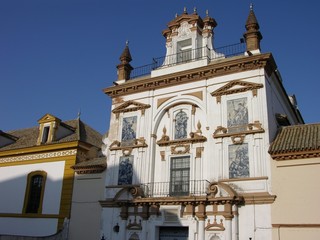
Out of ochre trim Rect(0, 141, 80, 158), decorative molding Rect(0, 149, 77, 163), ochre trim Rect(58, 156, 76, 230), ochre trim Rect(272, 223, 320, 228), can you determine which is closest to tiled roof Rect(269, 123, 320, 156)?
ochre trim Rect(272, 223, 320, 228)

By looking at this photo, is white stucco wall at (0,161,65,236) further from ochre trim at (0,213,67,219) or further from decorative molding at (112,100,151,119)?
decorative molding at (112,100,151,119)

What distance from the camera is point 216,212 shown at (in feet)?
57.0

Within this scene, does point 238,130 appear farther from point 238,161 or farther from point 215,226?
point 215,226

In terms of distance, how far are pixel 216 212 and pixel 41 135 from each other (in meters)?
14.7

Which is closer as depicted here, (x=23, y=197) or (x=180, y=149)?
(x=180, y=149)

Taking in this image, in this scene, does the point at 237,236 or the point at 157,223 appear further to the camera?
the point at 157,223

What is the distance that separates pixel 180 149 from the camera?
20.0 meters

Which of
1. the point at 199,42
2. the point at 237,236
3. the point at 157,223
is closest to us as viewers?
the point at 237,236

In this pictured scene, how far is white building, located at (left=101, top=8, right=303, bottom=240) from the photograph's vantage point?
56.6 ft

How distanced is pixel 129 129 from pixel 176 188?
5.00 m

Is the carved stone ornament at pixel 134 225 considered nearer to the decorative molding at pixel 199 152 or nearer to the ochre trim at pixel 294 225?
the decorative molding at pixel 199 152

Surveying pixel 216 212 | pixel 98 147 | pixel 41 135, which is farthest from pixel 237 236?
pixel 41 135

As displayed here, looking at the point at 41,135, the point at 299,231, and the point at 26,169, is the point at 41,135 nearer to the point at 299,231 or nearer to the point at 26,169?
the point at 26,169

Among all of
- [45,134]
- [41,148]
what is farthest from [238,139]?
[45,134]
